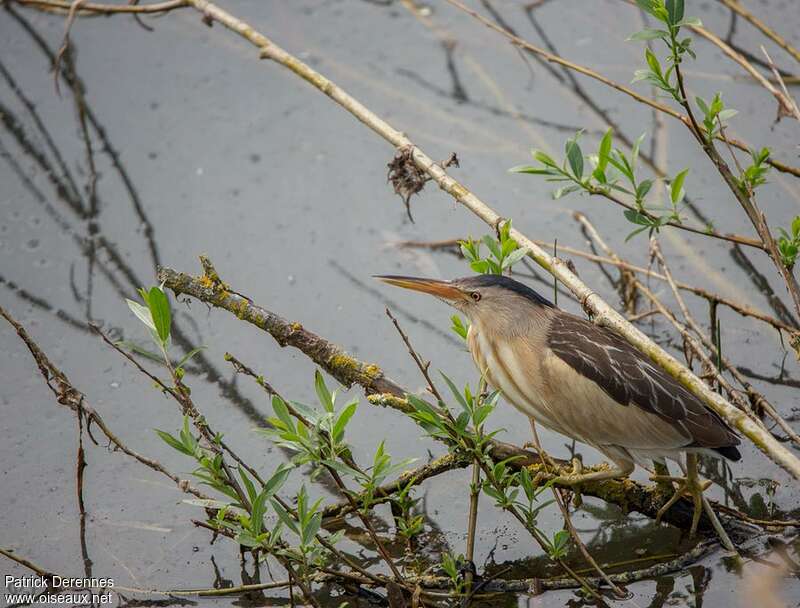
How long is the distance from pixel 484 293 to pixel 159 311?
0.90m

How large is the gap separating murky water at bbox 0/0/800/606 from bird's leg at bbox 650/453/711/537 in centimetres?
10

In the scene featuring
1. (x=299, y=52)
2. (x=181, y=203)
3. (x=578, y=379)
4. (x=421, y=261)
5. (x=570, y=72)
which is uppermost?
(x=299, y=52)

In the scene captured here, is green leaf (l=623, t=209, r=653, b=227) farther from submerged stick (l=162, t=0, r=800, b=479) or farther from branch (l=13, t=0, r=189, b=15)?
branch (l=13, t=0, r=189, b=15)

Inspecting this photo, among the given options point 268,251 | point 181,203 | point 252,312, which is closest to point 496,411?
point 252,312

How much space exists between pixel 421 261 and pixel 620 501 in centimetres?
136

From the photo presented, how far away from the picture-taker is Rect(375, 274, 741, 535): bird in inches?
105

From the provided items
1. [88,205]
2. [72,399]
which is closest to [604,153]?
[72,399]

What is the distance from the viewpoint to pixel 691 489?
267cm

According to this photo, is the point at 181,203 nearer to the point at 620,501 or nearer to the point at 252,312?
the point at 252,312

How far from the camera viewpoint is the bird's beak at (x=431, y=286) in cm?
288

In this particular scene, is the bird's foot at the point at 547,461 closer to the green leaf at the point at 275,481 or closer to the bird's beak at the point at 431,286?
the bird's beak at the point at 431,286

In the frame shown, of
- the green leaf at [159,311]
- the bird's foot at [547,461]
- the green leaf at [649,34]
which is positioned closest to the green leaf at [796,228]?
the green leaf at [649,34]

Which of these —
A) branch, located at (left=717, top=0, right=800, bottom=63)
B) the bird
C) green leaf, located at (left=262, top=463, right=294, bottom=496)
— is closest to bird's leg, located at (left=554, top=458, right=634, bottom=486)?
the bird

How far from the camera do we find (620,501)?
2.84m
